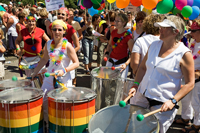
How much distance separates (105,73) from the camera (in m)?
3.28


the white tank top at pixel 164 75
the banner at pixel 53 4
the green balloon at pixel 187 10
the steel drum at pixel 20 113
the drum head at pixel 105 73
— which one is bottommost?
the steel drum at pixel 20 113

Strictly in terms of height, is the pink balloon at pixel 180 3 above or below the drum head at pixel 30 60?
above

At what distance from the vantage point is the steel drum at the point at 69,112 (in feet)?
7.16

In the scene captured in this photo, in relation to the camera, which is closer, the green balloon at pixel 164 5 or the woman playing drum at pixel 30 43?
the green balloon at pixel 164 5

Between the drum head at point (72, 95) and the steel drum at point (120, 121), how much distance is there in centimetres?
38

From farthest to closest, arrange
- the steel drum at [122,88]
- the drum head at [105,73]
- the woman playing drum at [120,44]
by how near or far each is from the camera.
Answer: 1. the woman playing drum at [120,44]
2. the drum head at [105,73]
3. the steel drum at [122,88]

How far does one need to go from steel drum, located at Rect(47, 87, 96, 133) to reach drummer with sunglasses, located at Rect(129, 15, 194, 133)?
638mm

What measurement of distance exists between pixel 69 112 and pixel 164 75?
1.03 metres

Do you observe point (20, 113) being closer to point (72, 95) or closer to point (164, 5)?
point (72, 95)

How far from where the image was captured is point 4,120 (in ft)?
7.25

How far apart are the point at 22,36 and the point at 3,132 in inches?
97.1

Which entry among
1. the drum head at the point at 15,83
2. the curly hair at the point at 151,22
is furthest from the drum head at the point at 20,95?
the curly hair at the point at 151,22

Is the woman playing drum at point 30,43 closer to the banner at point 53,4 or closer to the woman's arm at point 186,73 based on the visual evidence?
the banner at point 53,4

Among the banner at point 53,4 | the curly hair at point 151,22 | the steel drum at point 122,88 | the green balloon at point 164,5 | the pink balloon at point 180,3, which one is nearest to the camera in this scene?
the curly hair at point 151,22
